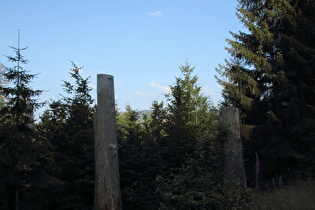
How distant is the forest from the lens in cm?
588

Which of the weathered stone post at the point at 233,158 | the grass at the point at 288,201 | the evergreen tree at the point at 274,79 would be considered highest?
the evergreen tree at the point at 274,79

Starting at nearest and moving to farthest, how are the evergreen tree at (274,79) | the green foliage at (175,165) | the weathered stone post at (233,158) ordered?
the green foliage at (175,165), the weathered stone post at (233,158), the evergreen tree at (274,79)

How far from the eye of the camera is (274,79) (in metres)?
11.7

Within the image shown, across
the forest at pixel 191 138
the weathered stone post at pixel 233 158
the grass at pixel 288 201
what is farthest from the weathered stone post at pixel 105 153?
the weathered stone post at pixel 233 158

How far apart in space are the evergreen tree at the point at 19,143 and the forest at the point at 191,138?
0.02 m

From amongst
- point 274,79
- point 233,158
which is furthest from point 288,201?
point 274,79

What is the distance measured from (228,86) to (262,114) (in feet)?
6.58

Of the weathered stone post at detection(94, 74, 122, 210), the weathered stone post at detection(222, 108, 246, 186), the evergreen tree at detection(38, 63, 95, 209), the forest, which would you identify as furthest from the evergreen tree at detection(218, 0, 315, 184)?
the weathered stone post at detection(94, 74, 122, 210)

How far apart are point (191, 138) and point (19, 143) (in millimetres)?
3926

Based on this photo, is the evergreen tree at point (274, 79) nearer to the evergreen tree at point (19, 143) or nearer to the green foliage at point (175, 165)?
the green foliage at point (175, 165)

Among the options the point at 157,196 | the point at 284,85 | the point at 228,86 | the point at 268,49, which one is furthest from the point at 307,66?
the point at 157,196

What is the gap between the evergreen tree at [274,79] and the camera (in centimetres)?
1134

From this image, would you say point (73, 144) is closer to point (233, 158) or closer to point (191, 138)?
point (191, 138)

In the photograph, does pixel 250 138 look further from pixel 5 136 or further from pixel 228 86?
pixel 5 136
